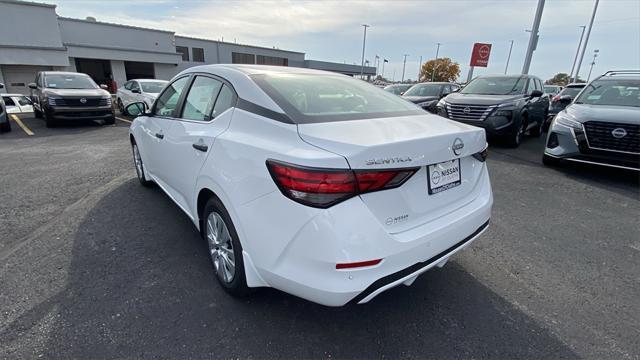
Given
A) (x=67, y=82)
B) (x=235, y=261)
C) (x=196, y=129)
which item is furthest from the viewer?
(x=67, y=82)

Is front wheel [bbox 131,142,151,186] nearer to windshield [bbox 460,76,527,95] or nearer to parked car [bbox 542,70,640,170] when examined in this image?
parked car [bbox 542,70,640,170]

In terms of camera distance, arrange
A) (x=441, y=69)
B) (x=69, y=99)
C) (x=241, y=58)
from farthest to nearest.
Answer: (x=441, y=69) < (x=241, y=58) < (x=69, y=99)

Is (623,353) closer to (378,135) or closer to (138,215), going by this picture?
(378,135)

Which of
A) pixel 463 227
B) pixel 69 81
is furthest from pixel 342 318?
pixel 69 81

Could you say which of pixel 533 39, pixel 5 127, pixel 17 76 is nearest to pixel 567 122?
pixel 533 39

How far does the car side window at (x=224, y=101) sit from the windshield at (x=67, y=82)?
36.9 ft

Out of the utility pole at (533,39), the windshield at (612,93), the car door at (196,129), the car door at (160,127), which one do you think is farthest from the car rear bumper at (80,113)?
the utility pole at (533,39)

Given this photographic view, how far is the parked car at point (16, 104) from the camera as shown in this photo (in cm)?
1400

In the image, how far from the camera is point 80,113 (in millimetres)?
10234

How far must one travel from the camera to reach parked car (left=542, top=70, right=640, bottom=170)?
499 centimetres

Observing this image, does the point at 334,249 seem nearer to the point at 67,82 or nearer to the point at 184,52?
the point at 67,82

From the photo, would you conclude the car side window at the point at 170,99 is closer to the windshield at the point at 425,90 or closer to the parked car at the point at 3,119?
the parked car at the point at 3,119

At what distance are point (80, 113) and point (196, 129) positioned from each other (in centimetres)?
1015

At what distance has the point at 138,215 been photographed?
379 centimetres
